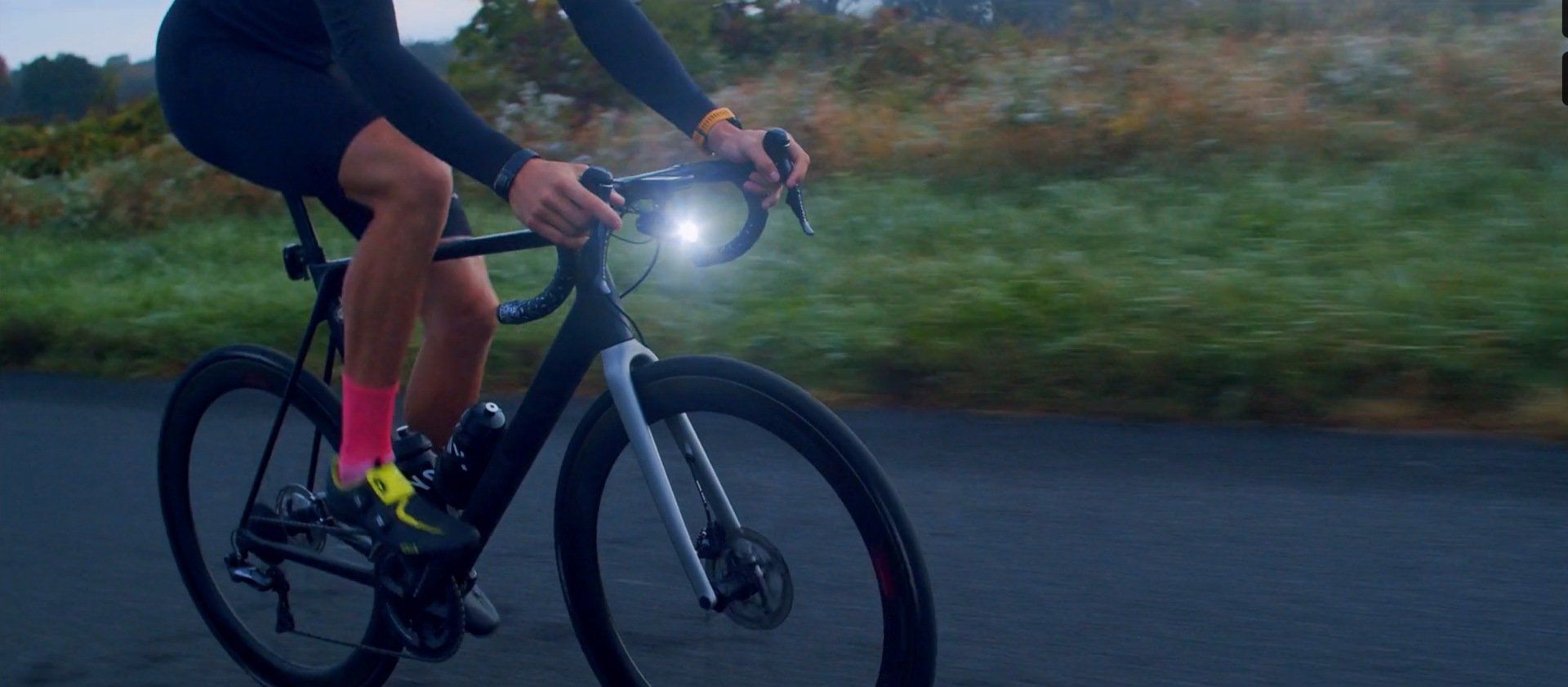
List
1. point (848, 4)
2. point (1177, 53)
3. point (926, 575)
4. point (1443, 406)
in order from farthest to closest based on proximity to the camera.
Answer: point (848, 4), point (1177, 53), point (1443, 406), point (926, 575)

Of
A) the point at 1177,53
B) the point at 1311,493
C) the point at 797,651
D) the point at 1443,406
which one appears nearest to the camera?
the point at 797,651

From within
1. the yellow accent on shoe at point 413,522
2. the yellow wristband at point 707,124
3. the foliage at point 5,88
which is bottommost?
the yellow accent on shoe at point 413,522

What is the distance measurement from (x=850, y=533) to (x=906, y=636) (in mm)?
166

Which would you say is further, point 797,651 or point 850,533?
point 797,651

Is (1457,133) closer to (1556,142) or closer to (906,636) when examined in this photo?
(1556,142)

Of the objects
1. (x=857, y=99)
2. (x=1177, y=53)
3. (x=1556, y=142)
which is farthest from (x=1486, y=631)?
(x=857, y=99)

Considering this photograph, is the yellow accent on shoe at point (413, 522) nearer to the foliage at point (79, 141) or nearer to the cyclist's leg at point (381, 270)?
the cyclist's leg at point (381, 270)

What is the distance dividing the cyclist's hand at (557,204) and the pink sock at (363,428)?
706mm

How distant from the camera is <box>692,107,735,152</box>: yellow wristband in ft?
8.75

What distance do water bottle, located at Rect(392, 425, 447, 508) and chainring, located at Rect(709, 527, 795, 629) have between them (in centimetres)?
62

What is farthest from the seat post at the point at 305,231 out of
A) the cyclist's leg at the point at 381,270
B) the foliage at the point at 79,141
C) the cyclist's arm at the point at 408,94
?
the foliage at the point at 79,141

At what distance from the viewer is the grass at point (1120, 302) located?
495cm

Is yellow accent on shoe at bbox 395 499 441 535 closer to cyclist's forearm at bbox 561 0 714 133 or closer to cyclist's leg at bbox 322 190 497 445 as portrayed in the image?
cyclist's leg at bbox 322 190 497 445

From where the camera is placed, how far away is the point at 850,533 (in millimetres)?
2367
